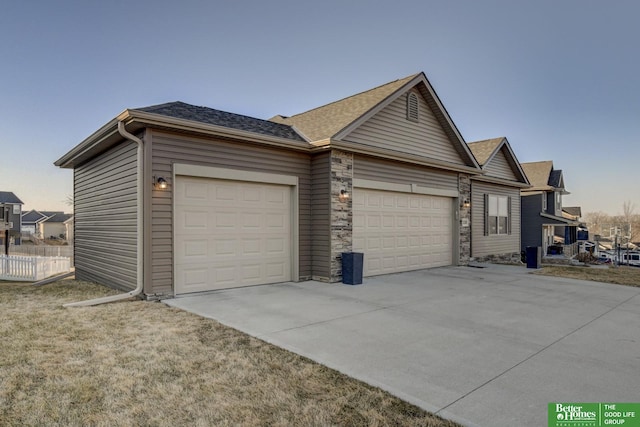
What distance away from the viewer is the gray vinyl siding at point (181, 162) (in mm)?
6844

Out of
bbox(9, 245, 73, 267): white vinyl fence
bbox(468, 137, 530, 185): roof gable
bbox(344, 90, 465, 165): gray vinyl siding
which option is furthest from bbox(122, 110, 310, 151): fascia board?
bbox(9, 245, 73, 267): white vinyl fence

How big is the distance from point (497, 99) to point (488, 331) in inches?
631

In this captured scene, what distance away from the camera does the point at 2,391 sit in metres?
3.00

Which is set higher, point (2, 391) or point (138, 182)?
point (138, 182)

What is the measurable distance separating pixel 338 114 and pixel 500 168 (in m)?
→ 9.45

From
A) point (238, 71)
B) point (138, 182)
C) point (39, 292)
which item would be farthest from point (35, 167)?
point (138, 182)

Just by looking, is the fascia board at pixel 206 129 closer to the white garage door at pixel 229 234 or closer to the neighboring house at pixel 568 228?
the white garage door at pixel 229 234

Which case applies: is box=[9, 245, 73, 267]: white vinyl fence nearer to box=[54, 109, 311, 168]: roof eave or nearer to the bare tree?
box=[54, 109, 311, 168]: roof eave

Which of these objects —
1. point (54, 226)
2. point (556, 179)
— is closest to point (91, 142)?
point (556, 179)

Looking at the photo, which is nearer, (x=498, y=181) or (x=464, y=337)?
(x=464, y=337)

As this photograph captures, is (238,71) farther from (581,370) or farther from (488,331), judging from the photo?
(581,370)

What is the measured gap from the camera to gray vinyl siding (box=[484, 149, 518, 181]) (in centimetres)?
1541

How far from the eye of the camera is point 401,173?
10719mm

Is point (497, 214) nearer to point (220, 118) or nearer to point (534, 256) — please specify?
point (534, 256)
